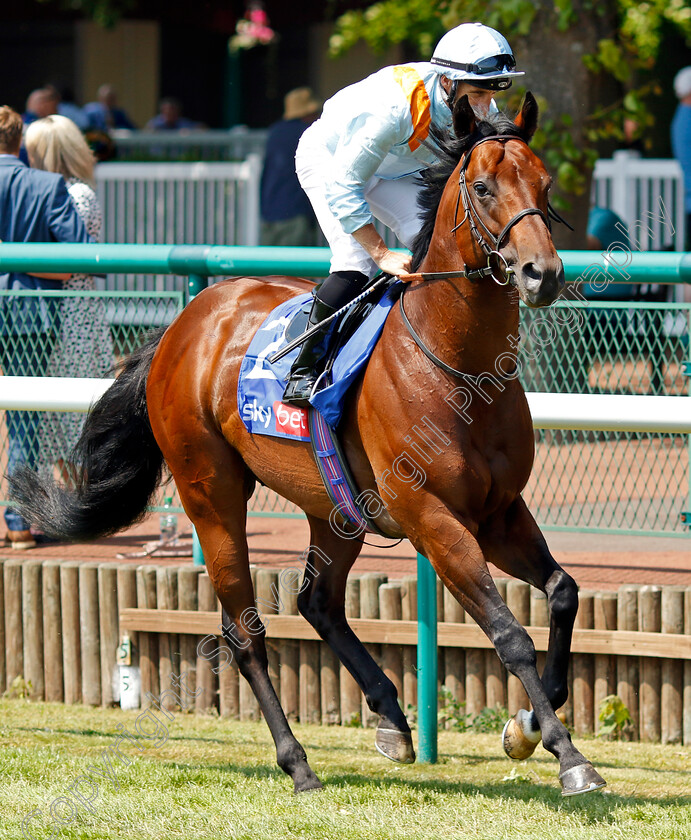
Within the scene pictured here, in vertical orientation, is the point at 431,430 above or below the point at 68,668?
above

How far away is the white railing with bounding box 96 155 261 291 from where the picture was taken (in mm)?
13586

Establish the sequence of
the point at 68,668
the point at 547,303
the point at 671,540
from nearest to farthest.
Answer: the point at 547,303
the point at 68,668
the point at 671,540

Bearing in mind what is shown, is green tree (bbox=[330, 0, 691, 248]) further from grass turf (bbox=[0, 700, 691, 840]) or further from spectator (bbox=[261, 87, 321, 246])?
grass turf (bbox=[0, 700, 691, 840])

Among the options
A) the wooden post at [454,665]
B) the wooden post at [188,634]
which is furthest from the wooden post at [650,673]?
the wooden post at [188,634]

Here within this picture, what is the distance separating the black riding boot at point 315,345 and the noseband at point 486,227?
0.54 m

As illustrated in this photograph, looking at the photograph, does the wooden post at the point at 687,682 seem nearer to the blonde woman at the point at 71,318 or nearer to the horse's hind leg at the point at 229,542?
the horse's hind leg at the point at 229,542

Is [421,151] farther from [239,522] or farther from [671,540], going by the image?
[671,540]

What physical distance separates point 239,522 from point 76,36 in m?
16.3

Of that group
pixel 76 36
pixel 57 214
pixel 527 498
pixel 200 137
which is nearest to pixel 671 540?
pixel 527 498

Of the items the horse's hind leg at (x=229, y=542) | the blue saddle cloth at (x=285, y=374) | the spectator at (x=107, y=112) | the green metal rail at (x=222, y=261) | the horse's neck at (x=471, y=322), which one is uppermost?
the spectator at (x=107, y=112)

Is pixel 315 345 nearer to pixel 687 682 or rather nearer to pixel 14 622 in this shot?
pixel 687 682

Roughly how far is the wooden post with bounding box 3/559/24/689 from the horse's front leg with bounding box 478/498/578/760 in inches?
100

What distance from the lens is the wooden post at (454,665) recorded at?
517 centimetres

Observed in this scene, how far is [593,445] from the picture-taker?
5.73m
